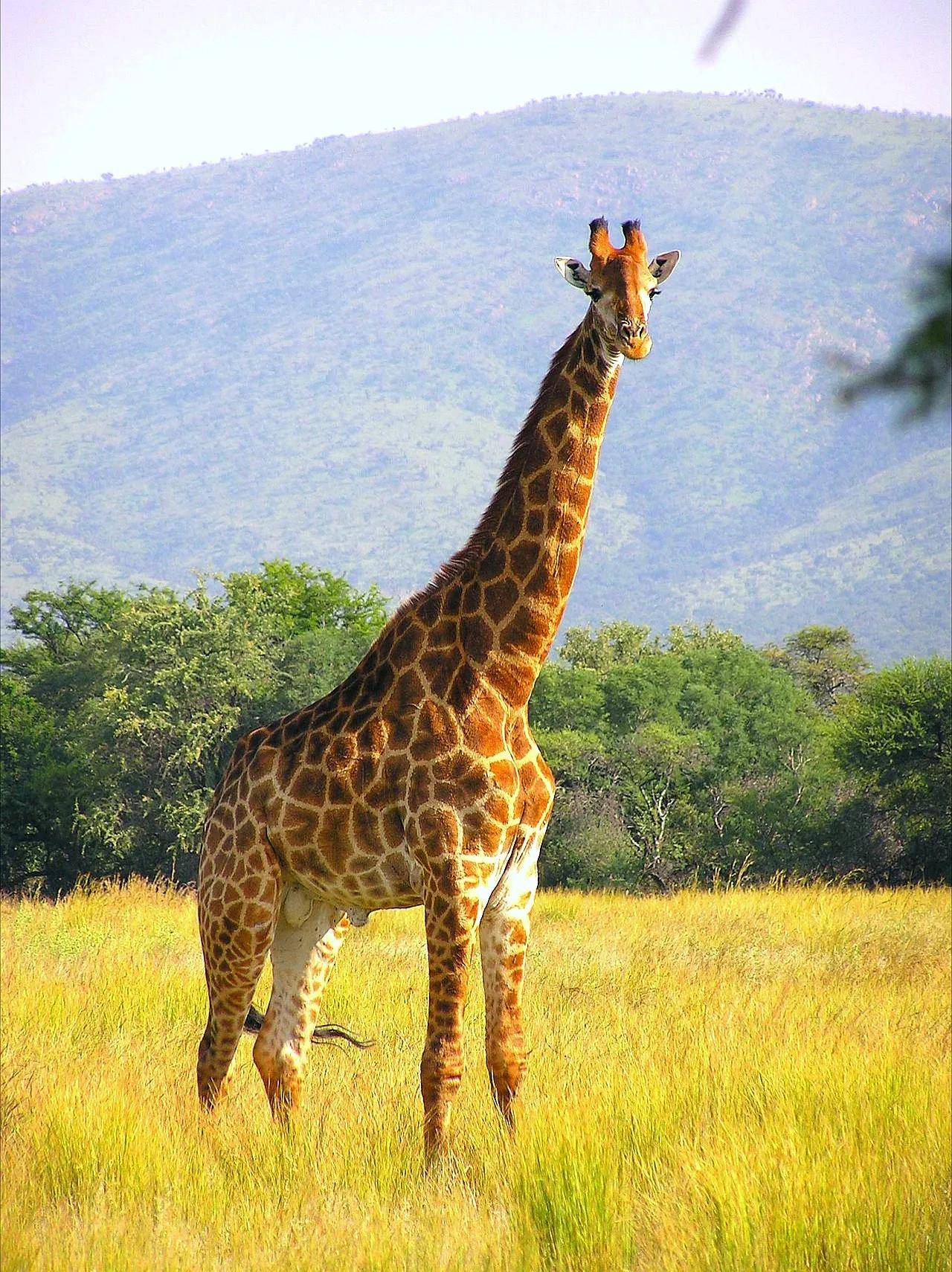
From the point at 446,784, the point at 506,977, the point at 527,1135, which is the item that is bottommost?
the point at 527,1135

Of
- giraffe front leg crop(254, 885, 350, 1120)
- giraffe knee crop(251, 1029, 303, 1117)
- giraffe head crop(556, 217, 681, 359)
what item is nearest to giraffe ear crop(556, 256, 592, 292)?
giraffe head crop(556, 217, 681, 359)

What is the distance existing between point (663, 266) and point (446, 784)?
2238 millimetres

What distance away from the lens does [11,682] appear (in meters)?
35.4

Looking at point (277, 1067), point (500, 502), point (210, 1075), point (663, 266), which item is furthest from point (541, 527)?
point (210, 1075)

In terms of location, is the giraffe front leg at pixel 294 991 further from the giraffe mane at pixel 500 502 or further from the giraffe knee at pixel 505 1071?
the giraffe mane at pixel 500 502

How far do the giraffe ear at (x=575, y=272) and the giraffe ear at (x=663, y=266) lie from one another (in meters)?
0.26

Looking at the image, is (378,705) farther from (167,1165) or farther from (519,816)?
(167,1165)

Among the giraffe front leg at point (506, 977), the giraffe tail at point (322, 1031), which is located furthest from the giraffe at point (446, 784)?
the giraffe tail at point (322, 1031)

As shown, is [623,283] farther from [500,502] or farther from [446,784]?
[446,784]

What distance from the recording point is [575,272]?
5801mm

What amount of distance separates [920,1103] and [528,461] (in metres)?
3.27

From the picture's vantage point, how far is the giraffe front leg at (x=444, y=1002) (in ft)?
18.5

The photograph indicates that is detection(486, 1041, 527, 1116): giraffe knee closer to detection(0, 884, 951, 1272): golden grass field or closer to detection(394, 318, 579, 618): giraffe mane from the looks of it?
detection(0, 884, 951, 1272): golden grass field

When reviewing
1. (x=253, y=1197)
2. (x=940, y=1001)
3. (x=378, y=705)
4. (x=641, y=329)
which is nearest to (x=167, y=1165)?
(x=253, y=1197)
